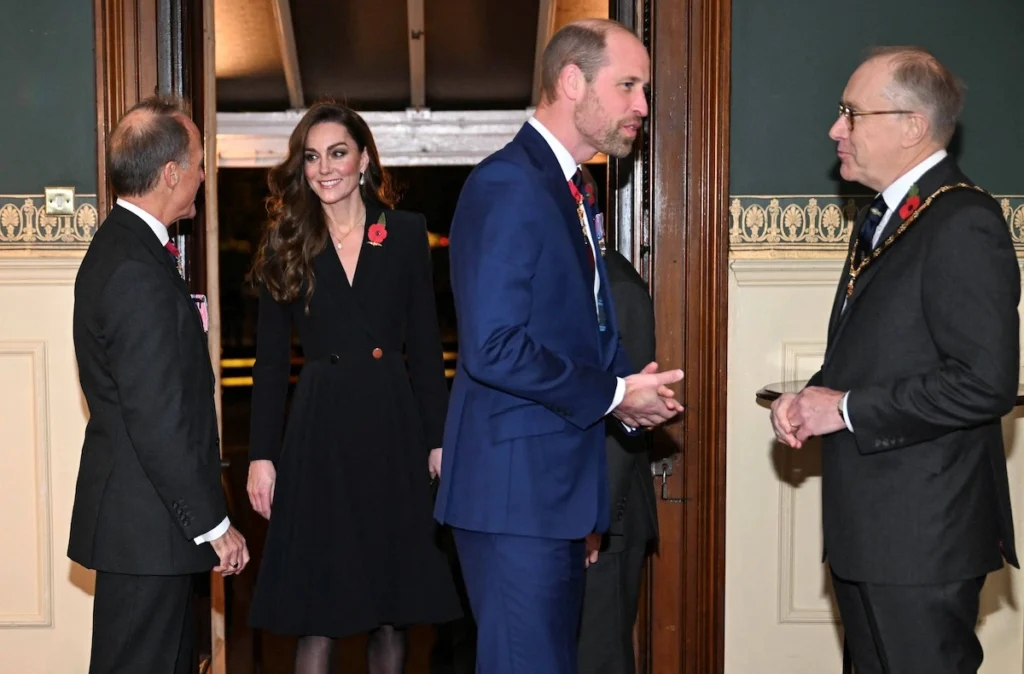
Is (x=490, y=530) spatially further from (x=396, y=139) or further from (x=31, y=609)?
(x=396, y=139)

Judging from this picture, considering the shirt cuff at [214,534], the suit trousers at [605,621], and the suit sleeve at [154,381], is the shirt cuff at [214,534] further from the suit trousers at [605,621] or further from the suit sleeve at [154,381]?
the suit trousers at [605,621]

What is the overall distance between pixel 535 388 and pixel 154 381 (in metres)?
0.84

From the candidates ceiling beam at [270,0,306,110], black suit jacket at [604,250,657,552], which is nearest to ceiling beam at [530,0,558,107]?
ceiling beam at [270,0,306,110]

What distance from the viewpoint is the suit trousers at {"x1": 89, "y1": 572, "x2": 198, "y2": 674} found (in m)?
2.45

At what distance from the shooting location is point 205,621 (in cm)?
373

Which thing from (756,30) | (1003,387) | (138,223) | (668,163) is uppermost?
(756,30)

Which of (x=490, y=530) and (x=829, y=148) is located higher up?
(x=829, y=148)

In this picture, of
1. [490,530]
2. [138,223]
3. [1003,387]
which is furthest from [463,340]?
[1003,387]

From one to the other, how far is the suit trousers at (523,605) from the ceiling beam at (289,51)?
16.6 ft

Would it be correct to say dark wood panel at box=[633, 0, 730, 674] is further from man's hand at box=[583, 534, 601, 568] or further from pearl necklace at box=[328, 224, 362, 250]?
man's hand at box=[583, 534, 601, 568]

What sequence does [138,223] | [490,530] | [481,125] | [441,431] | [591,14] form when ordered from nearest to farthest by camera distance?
1. [490,530]
2. [138,223]
3. [441,431]
4. [591,14]
5. [481,125]

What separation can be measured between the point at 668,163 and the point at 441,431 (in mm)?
1101

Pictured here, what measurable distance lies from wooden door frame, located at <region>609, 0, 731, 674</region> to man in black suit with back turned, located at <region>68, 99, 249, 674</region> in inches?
61.7

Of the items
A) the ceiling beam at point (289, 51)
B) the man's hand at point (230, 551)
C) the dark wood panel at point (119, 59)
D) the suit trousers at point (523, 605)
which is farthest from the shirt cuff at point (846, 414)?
the ceiling beam at point (289, 51)
